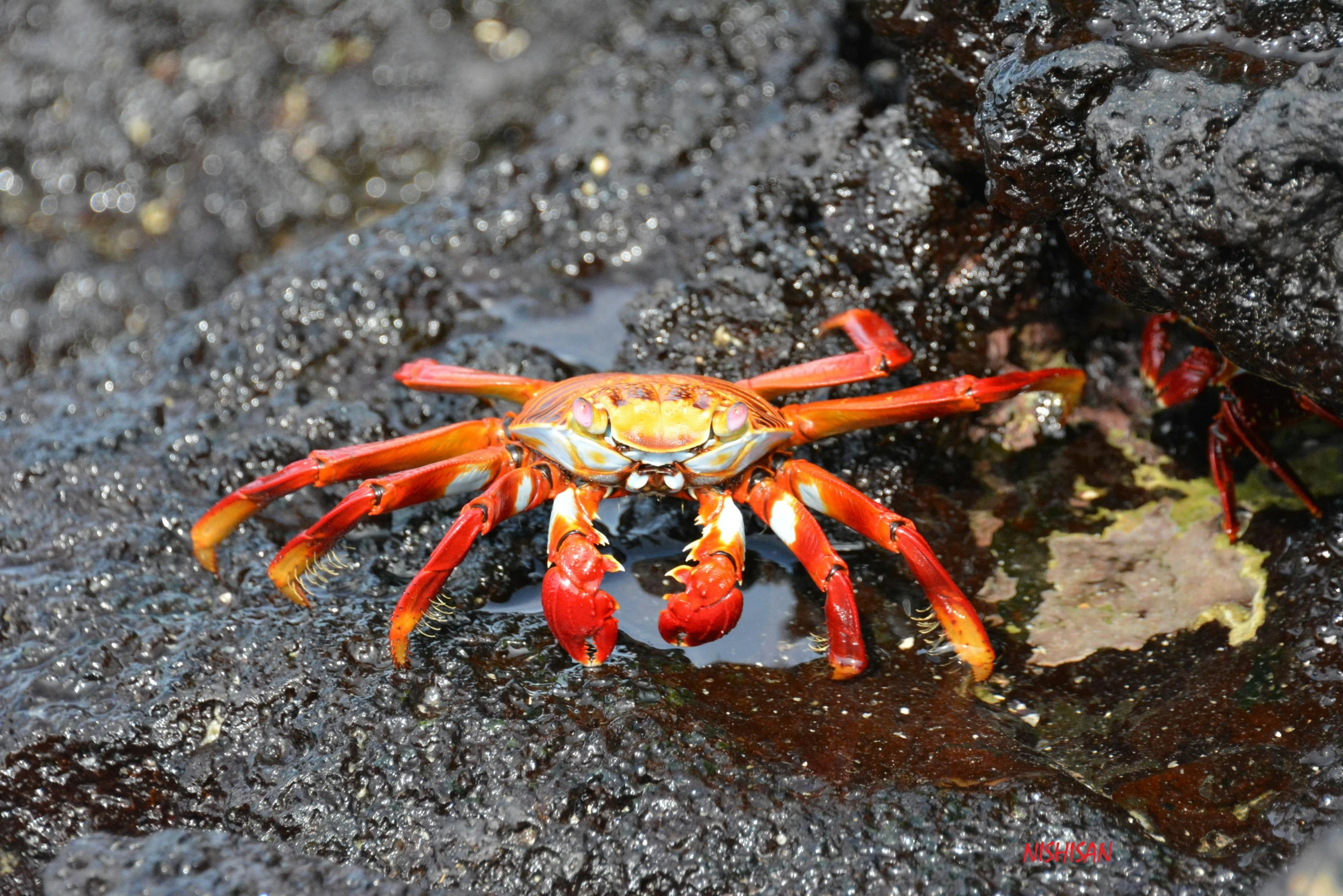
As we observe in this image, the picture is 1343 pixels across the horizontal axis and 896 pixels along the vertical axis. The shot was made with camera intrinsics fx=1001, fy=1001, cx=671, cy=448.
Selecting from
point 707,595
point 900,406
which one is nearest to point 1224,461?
point 900,406

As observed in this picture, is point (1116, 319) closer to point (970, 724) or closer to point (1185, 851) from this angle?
point (970, 724)

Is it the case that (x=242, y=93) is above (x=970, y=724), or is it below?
below

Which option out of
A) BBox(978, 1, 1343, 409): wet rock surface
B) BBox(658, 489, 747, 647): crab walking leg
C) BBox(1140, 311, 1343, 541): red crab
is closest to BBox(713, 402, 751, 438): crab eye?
BBox(658, 489, 747, 647): crab walking leg

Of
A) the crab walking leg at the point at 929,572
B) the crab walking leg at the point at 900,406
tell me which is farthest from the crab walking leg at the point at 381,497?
the crab walking leg at the point at 929,572

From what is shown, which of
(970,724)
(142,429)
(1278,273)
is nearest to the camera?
(1278,273)

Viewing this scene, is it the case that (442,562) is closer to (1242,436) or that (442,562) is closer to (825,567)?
(825,567)

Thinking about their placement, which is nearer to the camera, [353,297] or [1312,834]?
[1312,834]

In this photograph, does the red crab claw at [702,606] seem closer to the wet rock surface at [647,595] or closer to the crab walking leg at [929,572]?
the wet rock surface at [647,595]

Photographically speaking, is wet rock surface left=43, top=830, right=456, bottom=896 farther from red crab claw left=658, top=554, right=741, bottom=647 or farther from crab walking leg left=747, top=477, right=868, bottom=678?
crab walking leg left=747, top=477, right=868, bottom=678

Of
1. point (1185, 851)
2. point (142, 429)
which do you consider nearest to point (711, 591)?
point (1185, 851)
